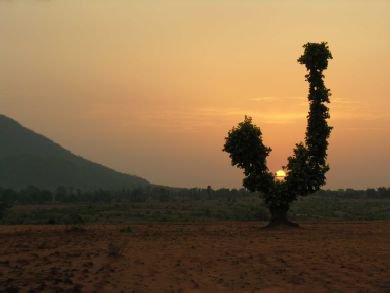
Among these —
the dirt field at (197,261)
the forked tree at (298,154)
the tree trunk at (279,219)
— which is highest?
the forked tree at (298,154)

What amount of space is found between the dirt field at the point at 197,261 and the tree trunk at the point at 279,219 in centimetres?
300

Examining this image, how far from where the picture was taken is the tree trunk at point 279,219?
102 feet

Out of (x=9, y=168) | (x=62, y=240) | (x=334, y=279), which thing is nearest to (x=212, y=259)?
(x=334, y=279)

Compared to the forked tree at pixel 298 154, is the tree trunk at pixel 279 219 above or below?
below

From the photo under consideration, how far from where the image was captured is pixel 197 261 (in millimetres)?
18125

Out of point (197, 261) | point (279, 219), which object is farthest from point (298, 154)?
point (197, 261)

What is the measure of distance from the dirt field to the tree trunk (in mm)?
2999

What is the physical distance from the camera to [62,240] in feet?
80.8

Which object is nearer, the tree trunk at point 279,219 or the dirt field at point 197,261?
the dirt field at point 197,261

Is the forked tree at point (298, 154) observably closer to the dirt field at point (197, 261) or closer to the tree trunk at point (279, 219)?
the tree trunk at point (279, 219)

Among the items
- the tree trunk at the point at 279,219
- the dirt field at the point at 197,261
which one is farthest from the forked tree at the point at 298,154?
the dirt field at the point at 197,261

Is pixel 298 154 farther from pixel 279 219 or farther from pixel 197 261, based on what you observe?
pixel 197 261

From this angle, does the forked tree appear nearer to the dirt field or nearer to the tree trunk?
the tree trunk

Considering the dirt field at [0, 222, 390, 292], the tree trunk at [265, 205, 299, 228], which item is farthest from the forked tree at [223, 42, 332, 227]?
the dirt field at [0, 222, 390, 292]
